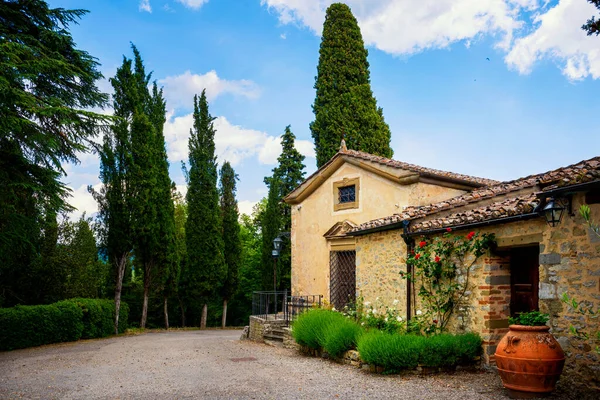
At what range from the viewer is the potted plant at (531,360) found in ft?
18.7

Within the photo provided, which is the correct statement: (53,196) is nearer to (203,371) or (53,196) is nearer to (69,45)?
(69,45)

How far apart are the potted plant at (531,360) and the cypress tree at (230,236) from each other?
20934mm

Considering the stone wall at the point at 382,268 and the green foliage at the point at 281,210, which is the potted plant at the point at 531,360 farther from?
the green foliage at the point at 281,210

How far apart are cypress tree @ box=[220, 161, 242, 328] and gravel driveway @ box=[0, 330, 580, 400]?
15.1m

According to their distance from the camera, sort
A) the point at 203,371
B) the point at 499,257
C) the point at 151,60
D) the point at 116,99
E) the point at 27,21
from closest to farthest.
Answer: the point at 499,257 < the point at 203,371 < the point at 27,21 < the point at 116,99 < the point at 151,60

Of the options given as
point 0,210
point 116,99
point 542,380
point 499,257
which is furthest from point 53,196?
point 542,380

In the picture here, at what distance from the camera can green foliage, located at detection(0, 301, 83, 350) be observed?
12.9 metres

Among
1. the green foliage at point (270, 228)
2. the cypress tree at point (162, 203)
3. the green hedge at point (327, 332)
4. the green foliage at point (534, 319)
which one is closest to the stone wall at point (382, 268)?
the green hedge at point (327, 332)

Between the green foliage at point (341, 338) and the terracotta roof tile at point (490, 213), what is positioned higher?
the terracotta roof tile at point (490, 213)

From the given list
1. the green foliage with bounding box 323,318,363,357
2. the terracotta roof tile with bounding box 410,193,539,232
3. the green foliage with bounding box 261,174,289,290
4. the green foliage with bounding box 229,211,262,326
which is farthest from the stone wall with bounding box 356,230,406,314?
the green foliage with bounding box 229,211,262,326

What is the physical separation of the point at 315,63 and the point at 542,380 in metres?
17.4

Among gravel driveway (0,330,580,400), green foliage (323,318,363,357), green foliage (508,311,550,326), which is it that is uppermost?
green foliage (508,311,550,326)

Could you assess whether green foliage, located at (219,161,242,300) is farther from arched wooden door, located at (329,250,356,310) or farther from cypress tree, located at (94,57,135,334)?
arched wooden door, located at (329,250,356,310)

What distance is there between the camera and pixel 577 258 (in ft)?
19.9
